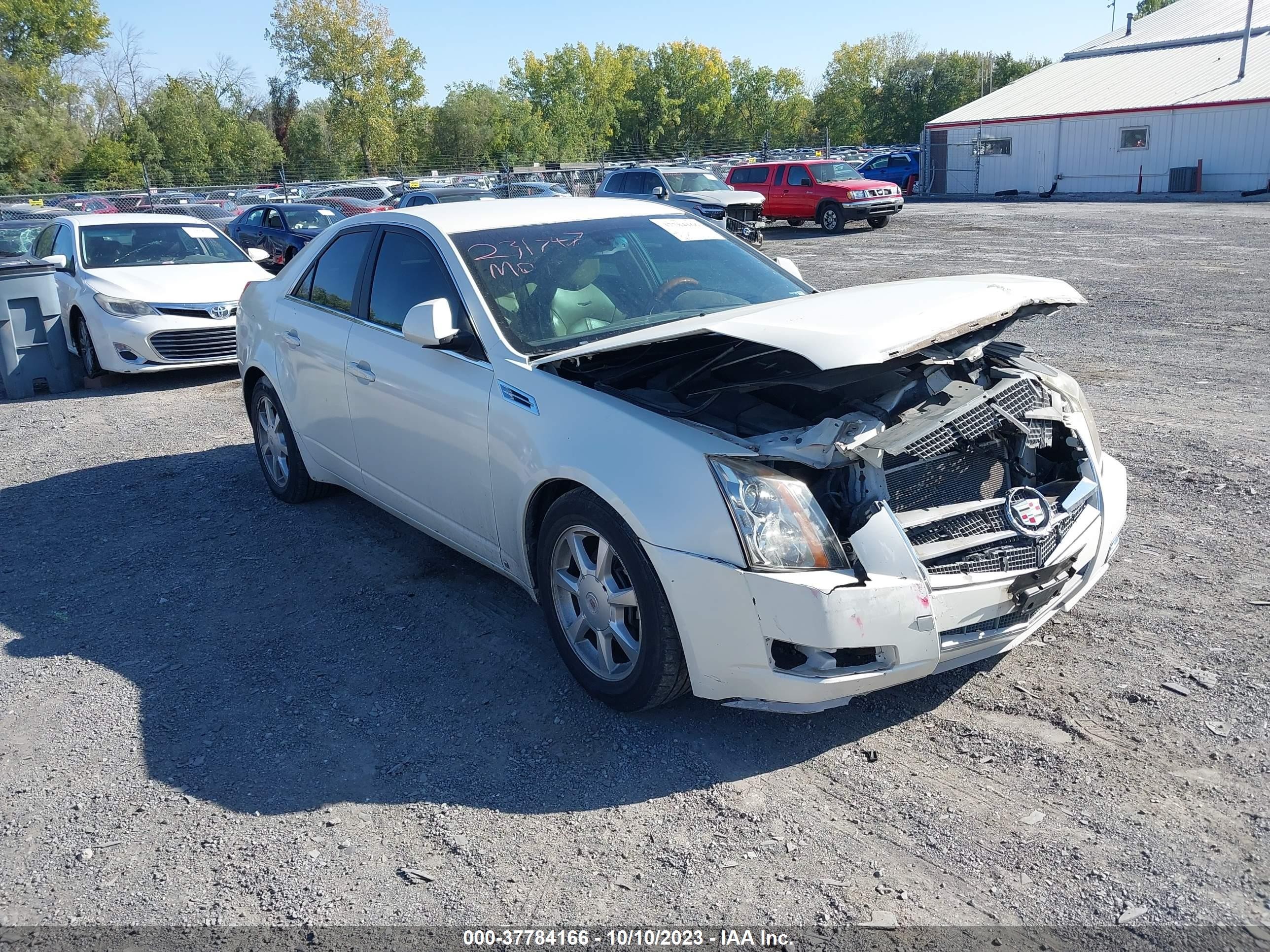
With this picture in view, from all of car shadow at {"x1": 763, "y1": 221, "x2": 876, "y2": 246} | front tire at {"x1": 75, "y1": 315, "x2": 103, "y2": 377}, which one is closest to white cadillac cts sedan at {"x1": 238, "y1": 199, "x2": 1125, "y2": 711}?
front tire at {"x1": 75, "y1": 315, "x2": 103, "y2": 377}

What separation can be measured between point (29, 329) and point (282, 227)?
9.25 metres

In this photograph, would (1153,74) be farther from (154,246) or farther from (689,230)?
(689,230)

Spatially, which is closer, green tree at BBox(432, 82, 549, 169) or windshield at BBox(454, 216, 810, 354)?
windshield at BBox(454, 216, 810, 354)

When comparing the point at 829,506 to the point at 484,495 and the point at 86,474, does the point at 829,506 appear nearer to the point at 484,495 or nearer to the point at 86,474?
the point at 484,495

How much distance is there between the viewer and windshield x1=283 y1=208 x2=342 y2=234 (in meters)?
18.8

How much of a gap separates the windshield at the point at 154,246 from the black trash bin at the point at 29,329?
63cm

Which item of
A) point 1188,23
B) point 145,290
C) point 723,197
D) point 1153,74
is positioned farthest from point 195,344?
point 1188,23

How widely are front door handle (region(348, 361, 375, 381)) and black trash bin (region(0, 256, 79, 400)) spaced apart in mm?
7009

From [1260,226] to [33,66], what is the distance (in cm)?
6220

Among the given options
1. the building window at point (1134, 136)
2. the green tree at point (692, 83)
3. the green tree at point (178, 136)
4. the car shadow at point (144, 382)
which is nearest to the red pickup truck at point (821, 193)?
the building window at point (1134, 136)

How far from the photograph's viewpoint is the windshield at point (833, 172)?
85.4ft

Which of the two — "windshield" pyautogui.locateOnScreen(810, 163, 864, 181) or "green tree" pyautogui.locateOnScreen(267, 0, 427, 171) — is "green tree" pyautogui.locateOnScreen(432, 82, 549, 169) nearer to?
"green tree" pyautogui.locateOnScreen(267, 0, 427, 171)

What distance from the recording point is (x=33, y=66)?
5706 cm

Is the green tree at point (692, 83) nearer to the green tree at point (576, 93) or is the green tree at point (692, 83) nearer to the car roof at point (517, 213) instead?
the green tree at point (576, 93)
